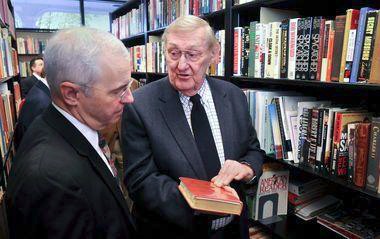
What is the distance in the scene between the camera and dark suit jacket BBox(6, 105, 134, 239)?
0.65 metres

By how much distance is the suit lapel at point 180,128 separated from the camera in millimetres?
1211

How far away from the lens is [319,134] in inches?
50.5

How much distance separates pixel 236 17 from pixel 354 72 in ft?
2.72

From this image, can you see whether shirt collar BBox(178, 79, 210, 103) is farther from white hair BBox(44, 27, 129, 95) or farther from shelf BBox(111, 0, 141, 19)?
shelf BBox(111, 0, 141, 19)

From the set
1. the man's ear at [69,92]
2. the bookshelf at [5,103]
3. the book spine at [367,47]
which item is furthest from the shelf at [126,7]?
the man's ear at [69,92]

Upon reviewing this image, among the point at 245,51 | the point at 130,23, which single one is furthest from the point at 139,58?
the point at 245,51

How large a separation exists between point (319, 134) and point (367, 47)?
40 centimetres

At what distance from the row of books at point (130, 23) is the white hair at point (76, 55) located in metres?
2.66

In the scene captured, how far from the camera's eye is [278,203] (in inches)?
65.0

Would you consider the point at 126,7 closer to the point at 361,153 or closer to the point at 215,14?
the point at 215,14

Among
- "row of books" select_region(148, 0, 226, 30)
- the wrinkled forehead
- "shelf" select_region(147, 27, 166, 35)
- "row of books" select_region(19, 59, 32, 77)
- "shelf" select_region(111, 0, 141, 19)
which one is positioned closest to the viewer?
the wrinkled forehead

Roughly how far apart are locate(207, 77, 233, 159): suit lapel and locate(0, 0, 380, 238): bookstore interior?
22 cm

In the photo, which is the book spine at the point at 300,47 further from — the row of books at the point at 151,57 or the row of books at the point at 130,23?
the row of books at the point at 130,23

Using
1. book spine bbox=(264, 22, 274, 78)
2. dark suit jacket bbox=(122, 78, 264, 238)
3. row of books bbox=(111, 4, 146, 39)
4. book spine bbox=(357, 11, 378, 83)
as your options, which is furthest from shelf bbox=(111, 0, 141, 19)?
book spine bbox=(357, 11, 378, 83)
